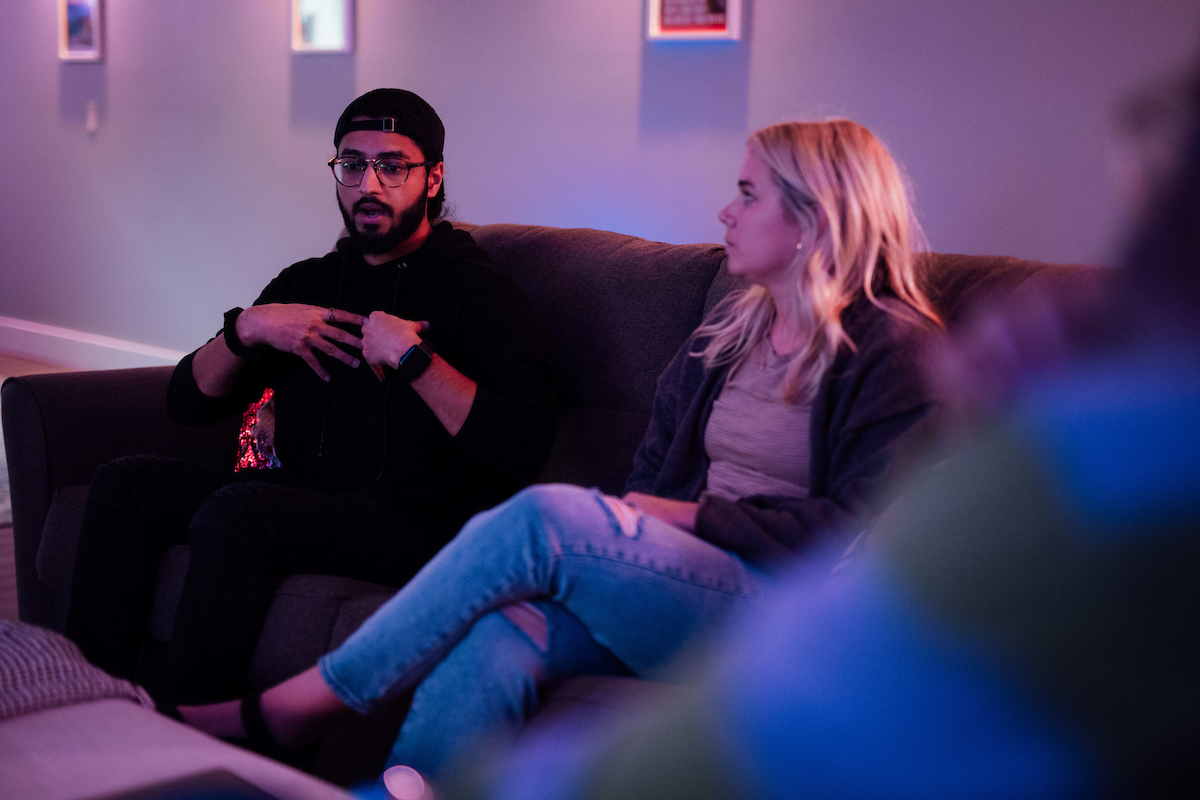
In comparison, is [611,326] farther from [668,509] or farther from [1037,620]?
[1037,620]

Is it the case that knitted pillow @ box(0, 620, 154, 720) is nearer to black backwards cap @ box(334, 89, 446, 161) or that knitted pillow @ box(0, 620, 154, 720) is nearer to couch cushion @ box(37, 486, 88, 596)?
couch cushion @ box(37, 486, 88, 596)

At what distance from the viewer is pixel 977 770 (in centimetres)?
54

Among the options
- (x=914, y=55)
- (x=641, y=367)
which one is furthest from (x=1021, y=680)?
(x=914, y=55)

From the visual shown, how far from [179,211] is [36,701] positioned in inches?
162

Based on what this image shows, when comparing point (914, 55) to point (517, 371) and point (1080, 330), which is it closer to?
point (517, 371)

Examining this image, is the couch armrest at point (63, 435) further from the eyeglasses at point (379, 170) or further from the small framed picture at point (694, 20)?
the small framed picture at point (694, 20)

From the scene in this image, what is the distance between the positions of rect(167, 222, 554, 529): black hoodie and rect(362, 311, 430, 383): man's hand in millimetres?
97

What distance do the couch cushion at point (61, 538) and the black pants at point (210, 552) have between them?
0.15 m

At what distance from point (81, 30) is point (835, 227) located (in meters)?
5.04

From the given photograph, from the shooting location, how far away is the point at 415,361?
1.82 meters

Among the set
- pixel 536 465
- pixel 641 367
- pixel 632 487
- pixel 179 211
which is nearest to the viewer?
pixel 632 487

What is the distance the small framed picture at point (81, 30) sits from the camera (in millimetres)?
5141

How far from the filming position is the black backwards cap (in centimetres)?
206

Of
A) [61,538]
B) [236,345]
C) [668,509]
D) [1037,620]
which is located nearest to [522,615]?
[668,509]
